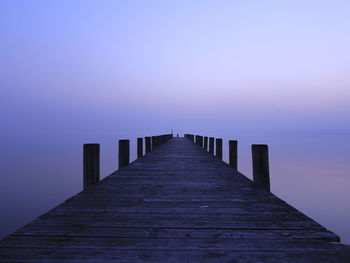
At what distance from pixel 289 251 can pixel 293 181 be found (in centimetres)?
2353

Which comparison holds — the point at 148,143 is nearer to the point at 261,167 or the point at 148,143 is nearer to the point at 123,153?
the point at 123,153

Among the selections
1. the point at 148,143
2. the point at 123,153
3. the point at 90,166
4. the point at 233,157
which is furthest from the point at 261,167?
the point at 148,143

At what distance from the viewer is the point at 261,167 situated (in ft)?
16.7

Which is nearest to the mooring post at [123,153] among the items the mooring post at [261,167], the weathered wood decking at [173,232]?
the weathered wood decking at [173,232]

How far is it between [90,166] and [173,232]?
291 centimetres

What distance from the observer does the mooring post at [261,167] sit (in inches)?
198

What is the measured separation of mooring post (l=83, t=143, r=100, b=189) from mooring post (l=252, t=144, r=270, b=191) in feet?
9.41

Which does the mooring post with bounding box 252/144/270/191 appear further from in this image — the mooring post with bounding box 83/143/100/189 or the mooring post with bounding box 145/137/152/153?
the mooring post with bounding box 145/137/152/153

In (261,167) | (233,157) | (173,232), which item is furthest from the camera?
(233,157)

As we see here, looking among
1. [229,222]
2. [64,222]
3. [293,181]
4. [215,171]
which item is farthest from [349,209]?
[64,222]

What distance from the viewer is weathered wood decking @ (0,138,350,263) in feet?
7.30

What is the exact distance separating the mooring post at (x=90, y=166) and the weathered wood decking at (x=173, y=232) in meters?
0.74

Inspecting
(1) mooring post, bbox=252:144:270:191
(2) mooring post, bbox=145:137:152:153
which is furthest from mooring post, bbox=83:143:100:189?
(2) mooring post, bbox=145:137:152:153

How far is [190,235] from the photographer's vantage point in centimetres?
263
